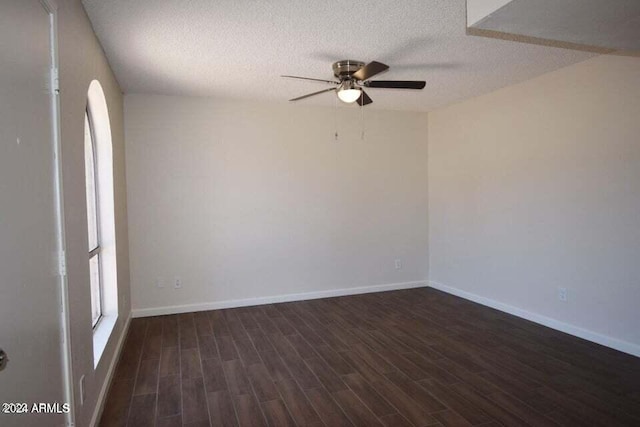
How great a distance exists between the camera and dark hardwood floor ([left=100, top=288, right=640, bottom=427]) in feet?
7.55

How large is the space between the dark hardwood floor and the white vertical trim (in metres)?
0.80

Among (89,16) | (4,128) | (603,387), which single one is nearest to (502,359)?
(603,387)

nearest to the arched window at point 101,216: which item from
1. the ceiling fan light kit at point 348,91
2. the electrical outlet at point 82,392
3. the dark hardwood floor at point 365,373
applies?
the dark hardwood floor at point 365,373

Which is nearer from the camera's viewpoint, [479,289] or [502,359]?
[502,359]

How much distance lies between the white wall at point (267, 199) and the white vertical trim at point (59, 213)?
2.65 meters

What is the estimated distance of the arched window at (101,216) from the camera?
2.99m

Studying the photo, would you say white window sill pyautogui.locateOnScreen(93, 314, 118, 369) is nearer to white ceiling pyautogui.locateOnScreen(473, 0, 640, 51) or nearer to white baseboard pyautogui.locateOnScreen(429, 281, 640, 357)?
white ceiling pyautogui.locateOnScreen(473, 0, 640, 51)

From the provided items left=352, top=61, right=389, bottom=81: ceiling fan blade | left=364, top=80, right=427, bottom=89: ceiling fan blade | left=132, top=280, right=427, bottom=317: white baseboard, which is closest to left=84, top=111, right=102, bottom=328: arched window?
left=132, top=280, right=427, bottom=317: white baseboard

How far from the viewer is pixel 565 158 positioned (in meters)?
3.54

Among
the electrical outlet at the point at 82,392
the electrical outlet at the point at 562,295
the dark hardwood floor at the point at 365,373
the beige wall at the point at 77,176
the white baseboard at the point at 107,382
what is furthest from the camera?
the electrical outlet at the point at 562,295

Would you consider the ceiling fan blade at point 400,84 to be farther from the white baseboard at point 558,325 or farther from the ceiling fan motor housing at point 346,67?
the white baseboard at point 558,325

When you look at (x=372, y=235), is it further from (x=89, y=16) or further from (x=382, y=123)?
(x=89, y=16)

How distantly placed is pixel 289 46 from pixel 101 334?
2574 mm

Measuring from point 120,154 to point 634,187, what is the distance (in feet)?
15.1
